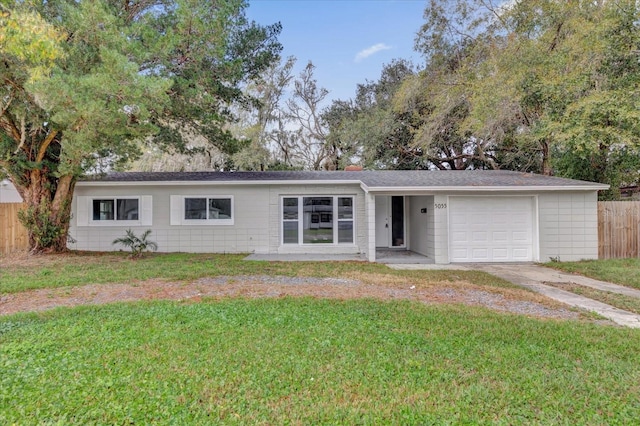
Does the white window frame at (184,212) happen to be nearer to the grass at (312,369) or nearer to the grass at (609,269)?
the grass at (312,369)

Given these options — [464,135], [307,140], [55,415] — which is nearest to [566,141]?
[464,135]

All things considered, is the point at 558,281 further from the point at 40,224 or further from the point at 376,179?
the point at 40,224

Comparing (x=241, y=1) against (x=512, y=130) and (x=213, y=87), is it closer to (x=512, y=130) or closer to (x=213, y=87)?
(x=213, y=87)

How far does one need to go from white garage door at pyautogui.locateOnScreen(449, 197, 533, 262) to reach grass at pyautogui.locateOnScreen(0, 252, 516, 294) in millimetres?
1934

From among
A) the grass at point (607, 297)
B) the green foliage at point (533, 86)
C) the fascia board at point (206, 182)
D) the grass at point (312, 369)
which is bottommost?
the grass at point (607, 297)

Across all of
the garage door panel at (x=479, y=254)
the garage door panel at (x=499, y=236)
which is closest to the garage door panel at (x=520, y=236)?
the garage door panel at (x=499, y=236)

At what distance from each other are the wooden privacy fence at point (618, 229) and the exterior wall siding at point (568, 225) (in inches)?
20.0

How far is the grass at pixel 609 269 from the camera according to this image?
7203mm

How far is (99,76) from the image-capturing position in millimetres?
6430

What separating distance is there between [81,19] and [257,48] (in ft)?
14.1

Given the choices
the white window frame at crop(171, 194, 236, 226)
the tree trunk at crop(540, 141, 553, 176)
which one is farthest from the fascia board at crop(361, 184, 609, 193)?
the tree trunk at crop(540, 141, 553, 176)

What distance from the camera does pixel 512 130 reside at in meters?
15.5

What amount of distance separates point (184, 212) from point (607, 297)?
1071 centimetres

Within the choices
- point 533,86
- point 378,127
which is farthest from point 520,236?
point 378,127
